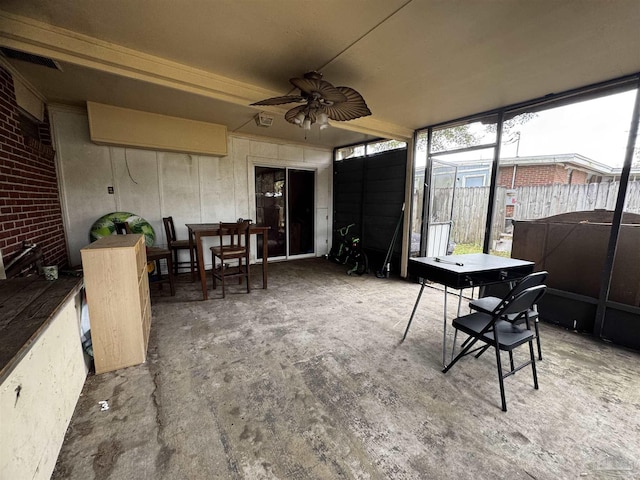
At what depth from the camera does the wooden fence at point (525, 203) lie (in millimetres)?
2670

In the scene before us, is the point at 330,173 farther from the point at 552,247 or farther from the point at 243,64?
the point at 552,247

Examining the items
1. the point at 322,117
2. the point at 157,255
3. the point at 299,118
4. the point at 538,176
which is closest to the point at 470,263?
the point at 538,176

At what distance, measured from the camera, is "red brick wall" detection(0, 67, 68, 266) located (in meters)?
2.11

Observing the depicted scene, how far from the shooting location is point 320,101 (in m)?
2.34

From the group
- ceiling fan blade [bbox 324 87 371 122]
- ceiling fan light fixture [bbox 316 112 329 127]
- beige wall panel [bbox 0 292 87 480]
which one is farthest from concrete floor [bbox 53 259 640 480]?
ceiling fan blade [bbox 324 87 371 122]

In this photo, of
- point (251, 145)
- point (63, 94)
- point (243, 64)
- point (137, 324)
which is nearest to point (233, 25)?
point (243, 64)

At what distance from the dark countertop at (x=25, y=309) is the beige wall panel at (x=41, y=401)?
0.27ft

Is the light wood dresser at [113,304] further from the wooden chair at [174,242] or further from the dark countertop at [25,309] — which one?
the wooden chair at [174,242]

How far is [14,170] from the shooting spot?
232cm

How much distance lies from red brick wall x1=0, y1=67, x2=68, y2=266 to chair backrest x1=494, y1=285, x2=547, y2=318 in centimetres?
351

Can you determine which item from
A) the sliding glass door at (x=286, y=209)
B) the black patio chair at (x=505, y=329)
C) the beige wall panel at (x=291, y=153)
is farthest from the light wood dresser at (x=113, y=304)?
the beige wall panel at (x=291, y=153)

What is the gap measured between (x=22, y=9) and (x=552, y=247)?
5003mm

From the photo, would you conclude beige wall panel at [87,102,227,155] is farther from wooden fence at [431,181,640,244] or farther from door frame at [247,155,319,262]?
wooden fence at [431,181,640,244]

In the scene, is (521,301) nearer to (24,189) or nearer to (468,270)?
(468,270)
